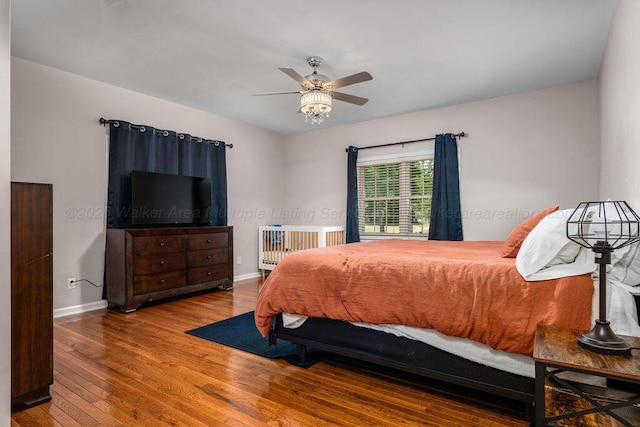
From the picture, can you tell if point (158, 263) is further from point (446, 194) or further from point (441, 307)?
point (446, 194)

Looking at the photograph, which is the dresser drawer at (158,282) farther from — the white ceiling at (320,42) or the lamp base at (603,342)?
the lamp base at (603,342)

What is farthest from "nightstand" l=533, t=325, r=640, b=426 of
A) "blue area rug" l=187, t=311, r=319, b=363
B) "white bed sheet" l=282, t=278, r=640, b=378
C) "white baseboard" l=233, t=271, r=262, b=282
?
"white baseboard" l=233, t=271, r=262, b=282

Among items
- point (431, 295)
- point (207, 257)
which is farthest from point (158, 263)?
point (431, 295)

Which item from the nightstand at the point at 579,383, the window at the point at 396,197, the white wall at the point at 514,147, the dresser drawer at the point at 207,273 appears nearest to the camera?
the nightstand at the point at 579,383

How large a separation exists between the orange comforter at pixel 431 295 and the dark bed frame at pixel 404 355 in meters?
0.10

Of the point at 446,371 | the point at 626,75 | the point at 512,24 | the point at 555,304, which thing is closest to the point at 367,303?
the point at 446,371

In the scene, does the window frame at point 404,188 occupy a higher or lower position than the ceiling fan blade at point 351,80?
lower

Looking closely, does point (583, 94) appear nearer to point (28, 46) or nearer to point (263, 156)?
point (263, 156)

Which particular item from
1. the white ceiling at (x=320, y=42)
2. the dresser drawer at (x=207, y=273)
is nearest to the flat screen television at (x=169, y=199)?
the dresser drawer at (x=207, y=273)

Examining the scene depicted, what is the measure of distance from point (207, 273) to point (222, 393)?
8.79 feet

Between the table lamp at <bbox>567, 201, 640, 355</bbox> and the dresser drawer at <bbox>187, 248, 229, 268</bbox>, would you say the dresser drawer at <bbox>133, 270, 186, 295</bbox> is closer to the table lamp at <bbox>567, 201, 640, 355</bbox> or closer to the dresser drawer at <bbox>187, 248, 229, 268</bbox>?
the dresser drawer at <bbox>187, 248, 229, 268</bbox>

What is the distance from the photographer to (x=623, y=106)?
2.38 metres

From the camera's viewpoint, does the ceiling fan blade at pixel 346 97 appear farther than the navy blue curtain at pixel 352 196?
No

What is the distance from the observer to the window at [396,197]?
5140mm
